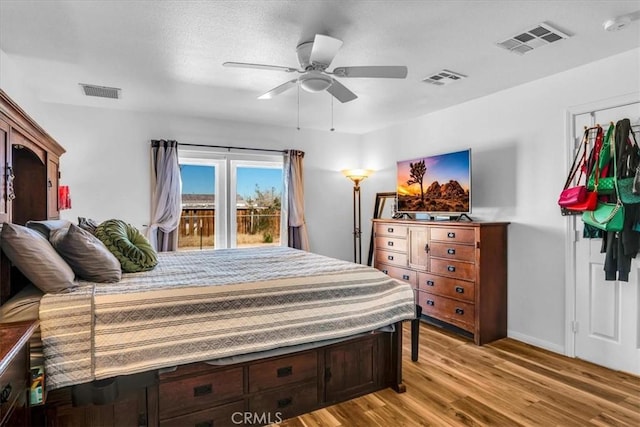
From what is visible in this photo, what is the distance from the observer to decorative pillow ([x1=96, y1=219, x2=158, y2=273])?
2.43m

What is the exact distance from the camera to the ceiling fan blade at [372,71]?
2.39 meters

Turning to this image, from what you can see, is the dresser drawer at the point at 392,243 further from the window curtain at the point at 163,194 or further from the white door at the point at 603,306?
the window curtain at the point at 163,194

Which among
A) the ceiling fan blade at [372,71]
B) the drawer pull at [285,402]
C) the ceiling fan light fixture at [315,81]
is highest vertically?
the ceiling fan blade at [372,71]

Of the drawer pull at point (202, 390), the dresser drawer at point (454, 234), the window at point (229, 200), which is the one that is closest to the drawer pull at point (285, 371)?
the drawer pull at point (202, 390)

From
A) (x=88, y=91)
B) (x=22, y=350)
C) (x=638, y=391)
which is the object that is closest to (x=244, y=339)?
(x=22, y=350)

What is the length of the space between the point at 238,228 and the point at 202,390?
329cm

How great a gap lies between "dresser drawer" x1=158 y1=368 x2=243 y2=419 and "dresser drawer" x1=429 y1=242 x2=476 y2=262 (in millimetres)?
2446

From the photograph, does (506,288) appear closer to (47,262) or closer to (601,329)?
(601,329)

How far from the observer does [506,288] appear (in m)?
3.61

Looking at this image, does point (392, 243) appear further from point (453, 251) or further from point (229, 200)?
point (229, 200)

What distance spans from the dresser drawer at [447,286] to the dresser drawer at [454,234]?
16.2 inches

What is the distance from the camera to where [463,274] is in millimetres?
3512

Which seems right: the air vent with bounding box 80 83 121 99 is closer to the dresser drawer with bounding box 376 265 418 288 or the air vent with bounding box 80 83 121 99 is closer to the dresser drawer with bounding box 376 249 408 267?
the dresser drawer with bounding box 376 249 408 267

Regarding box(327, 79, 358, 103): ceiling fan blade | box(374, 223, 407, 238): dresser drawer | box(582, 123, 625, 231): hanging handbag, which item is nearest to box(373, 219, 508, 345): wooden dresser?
box(374, 223, 407, 238): dresser drawer
